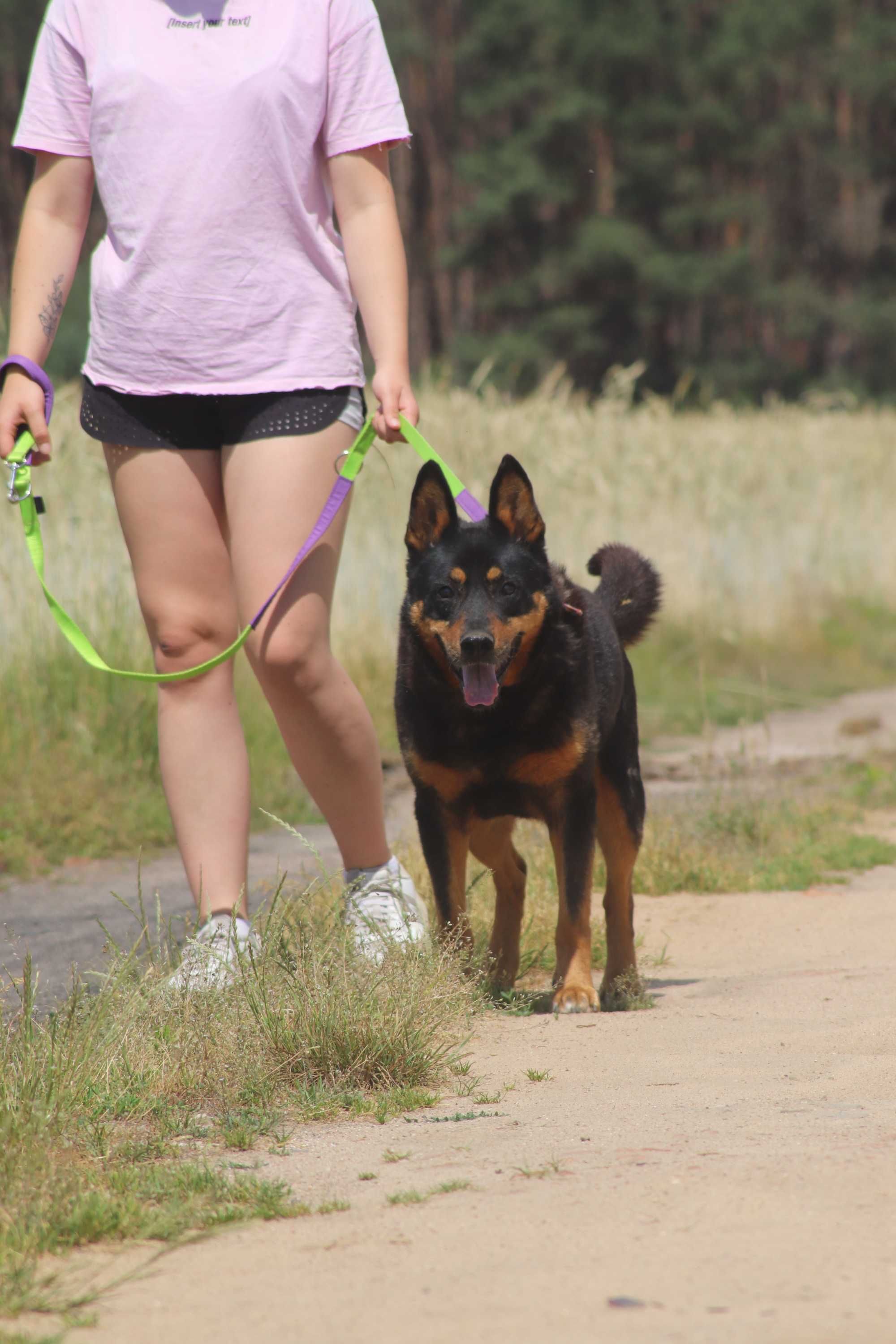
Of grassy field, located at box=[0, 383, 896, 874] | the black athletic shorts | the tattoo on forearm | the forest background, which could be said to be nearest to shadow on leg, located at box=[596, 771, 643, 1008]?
the black athletic shorts

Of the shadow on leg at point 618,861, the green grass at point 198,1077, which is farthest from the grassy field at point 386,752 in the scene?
the shadow on leg at point 618,861

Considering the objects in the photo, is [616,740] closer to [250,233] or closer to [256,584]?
[256,584]

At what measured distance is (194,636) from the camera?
3955 millimetres

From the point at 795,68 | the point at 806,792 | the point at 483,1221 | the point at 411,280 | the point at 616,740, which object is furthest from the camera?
the point at 795,68

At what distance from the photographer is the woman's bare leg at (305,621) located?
3801 mm

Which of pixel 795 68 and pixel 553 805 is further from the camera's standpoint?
pixel 795 68

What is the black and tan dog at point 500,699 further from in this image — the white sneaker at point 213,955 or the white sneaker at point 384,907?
the white sneaker at point 213,955

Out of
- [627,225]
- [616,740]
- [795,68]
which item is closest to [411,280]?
[627,225]

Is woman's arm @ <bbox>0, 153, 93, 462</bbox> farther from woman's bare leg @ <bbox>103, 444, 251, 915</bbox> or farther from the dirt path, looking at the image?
the dirt path

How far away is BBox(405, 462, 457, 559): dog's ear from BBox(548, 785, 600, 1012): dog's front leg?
0.73 meters

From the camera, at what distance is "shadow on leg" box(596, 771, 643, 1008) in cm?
441

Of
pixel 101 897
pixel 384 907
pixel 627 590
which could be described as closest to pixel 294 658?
pixel 384 907

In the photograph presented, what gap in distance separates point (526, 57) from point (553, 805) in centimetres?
3642

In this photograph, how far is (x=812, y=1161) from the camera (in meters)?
2.63
